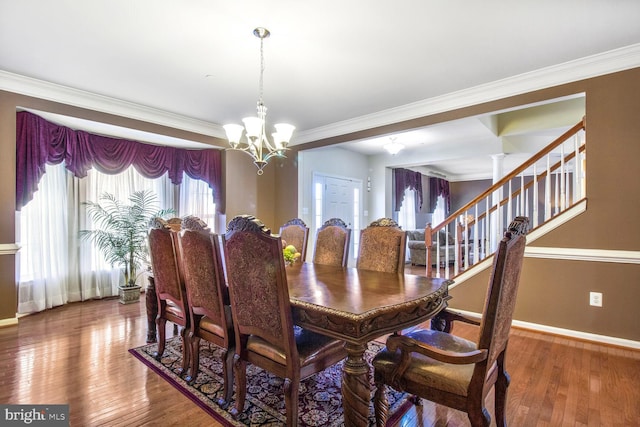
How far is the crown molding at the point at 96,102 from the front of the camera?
3160 millimetres

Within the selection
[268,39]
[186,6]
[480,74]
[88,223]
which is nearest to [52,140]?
[88,223]

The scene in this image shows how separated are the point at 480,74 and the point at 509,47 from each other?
0.49 metres

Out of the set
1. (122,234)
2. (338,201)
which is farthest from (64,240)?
(338,201)

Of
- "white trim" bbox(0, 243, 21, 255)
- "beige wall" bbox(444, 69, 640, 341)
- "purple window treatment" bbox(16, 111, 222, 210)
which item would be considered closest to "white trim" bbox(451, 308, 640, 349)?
"beige wall" bbox(444, 69, 640, 341)

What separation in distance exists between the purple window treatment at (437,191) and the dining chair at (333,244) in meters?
6.85

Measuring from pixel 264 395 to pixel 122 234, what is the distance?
3.32 m

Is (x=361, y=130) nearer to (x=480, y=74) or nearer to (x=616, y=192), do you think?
(x=480, y=74)

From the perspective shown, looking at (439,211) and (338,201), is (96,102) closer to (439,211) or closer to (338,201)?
(338,201)

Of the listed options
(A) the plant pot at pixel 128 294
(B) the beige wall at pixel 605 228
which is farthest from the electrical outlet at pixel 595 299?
(A) the plant pot at pixel 128 294

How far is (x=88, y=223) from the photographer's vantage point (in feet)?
14.0

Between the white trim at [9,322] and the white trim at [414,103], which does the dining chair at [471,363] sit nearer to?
the white trim at [414,103]

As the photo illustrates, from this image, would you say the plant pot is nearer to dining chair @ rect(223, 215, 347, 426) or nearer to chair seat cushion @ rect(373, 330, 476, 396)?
dining chair @ rect(223, 215, 347, 426)

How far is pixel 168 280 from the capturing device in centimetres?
233

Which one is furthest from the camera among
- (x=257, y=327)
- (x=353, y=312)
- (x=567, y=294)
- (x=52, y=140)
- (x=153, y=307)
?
(x=52, y=140)
